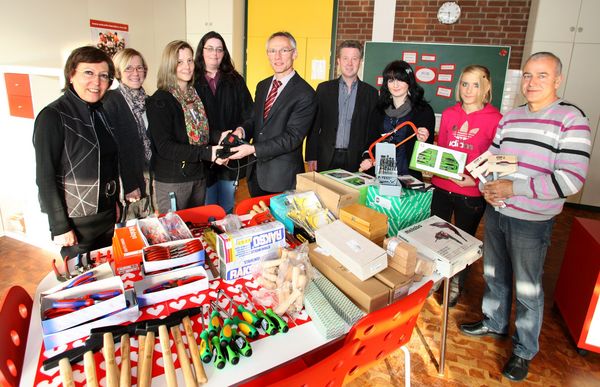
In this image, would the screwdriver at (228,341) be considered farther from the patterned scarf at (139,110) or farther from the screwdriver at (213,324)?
the patterned scarf at (139,110)

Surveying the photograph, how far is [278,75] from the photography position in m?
2.37

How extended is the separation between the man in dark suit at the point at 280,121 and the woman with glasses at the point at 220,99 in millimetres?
153

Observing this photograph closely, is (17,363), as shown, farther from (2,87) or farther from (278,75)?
(2,87)

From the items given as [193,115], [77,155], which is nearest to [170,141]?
[193,115]

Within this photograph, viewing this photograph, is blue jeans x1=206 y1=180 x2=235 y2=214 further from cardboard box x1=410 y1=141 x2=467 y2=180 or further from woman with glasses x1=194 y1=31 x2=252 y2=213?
cardboard box x1=410 y1=141 x2=467 y2=180

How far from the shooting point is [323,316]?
119 centimetres

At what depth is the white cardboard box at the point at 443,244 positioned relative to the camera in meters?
1.53

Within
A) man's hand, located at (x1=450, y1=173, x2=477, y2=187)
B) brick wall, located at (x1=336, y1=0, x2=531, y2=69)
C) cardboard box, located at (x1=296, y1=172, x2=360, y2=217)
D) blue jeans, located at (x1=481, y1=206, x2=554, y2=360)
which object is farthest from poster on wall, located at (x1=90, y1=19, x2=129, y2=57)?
blue jeans, located at (x1=481, y1=206, x2=554, y2=360)

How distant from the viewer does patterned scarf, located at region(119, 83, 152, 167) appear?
2539mm

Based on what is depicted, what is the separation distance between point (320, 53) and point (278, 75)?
3388 mm

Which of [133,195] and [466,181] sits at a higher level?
[466,181]

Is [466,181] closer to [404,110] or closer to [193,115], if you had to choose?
[404,110]

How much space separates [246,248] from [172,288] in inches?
11.6

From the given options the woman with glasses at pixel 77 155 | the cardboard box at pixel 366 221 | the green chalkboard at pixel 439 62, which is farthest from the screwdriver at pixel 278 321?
the green chalkboard at pixel 439 62
